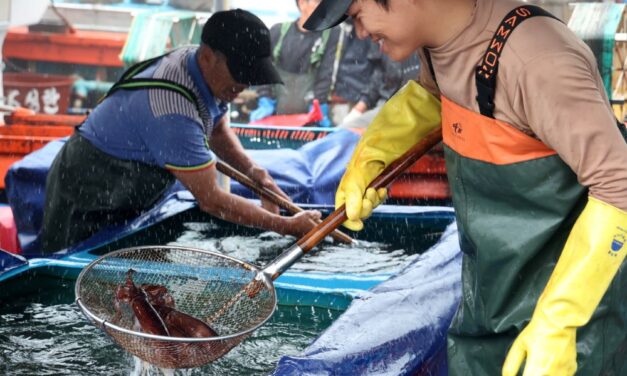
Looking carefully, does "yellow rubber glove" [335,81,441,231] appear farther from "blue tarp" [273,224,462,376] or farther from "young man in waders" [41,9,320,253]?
"young man in waders" [41,9,320,253]

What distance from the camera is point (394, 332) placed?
260 cm

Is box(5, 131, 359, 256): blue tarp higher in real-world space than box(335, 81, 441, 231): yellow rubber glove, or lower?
lower

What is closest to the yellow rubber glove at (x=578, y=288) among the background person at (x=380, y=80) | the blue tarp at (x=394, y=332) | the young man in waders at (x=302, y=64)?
the blue tarp at (x=394, y=332)

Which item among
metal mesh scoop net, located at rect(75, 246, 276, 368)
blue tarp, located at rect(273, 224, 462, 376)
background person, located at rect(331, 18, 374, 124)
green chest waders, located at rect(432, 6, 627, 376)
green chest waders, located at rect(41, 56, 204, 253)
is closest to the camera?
green chest waders, located at rect(432, 6, 627, 376)

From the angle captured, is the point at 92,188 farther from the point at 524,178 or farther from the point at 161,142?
the point at 524,178

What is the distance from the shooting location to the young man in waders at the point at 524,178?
1730mm

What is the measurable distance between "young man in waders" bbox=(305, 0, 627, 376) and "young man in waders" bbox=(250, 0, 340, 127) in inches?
307

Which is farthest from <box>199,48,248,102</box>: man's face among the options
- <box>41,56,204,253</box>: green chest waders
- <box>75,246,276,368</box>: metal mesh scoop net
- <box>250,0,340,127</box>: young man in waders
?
<box>250,0,340,127</box>: young man in waders

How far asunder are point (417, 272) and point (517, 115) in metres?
1.36

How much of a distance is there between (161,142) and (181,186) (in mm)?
1293

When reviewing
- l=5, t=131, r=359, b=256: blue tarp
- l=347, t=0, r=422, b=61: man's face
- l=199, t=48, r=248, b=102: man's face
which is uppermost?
l=347, t=0, r=422, b=61: man's face

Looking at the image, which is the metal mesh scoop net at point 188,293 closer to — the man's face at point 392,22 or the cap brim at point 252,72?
the man's face at point 392,22

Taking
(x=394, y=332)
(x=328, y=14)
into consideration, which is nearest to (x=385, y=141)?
(x=394, y=332)

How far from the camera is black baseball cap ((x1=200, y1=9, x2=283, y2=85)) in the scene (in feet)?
12.3
